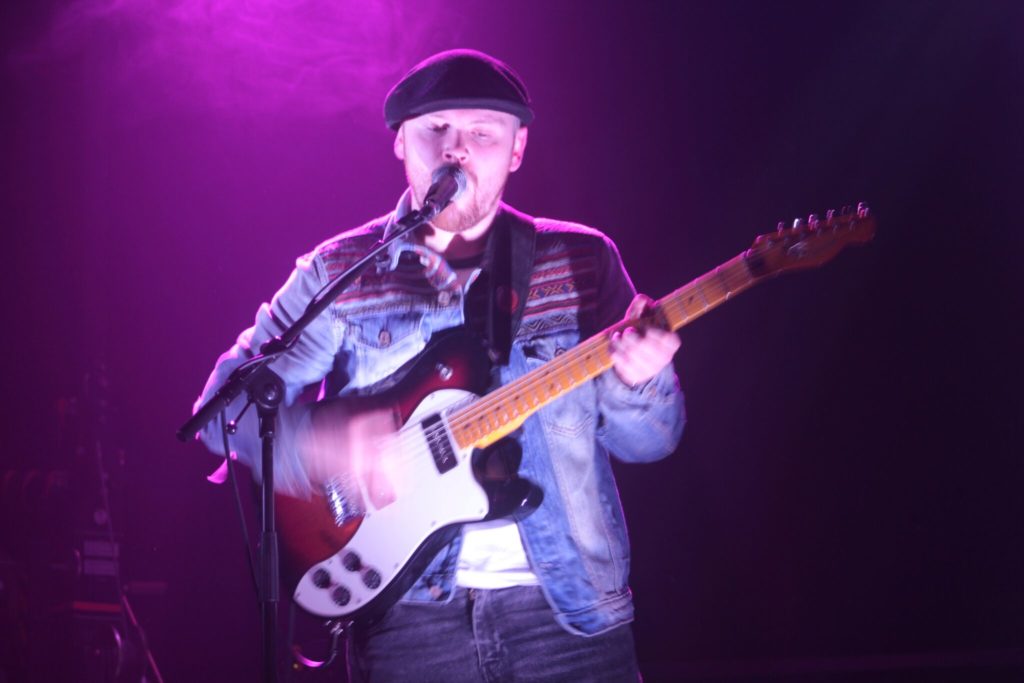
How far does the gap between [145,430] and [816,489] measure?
Answer: 291cm

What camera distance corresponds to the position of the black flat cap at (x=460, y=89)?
253 centimetres

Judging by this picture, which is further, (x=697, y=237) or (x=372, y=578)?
(x=697, y=237)

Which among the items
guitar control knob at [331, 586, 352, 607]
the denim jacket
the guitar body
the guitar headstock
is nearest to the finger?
the denim jacket

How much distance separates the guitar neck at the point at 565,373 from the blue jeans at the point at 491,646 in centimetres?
40

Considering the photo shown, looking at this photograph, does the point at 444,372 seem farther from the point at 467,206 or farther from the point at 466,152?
the point at 466,152

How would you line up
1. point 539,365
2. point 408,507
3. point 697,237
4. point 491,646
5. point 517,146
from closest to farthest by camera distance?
1. point 491,646
2. point 408,507
3. point 539,365
4. point 517,146
5. point 697,237

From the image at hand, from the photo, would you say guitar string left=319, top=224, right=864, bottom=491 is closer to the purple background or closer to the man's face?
the man's face

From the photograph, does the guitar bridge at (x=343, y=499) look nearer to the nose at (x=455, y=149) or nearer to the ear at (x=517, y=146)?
the nose at (x=455, y=149)

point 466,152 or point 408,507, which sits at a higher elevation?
point 466,152

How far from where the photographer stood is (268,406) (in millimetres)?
2010

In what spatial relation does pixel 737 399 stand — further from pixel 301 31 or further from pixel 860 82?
pixel 301 31

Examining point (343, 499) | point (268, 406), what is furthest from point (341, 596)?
point (268, 406)

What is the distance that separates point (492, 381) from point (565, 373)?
0.20m

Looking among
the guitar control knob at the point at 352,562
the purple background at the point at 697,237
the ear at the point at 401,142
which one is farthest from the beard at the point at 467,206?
the purple background at the point at 697,237
